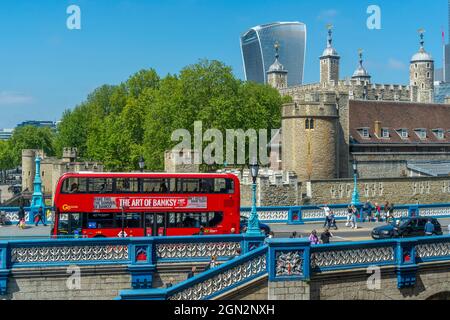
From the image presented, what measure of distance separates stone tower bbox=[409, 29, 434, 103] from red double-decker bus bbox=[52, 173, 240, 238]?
113198mm

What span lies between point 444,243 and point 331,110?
33.1 m

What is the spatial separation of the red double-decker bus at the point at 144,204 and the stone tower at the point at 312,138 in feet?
76.1

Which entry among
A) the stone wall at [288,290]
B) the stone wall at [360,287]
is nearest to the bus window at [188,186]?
the stone wall at [360,287]

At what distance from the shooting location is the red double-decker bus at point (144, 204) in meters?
27.3

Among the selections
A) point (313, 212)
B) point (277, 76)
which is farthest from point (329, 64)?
point (313, 212)

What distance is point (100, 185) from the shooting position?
2781 centimetres

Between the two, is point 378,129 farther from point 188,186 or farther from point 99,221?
point 99,221

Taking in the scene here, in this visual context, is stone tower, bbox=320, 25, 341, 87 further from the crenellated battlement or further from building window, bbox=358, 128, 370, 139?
building window, bbox=358, 128, 370, 139

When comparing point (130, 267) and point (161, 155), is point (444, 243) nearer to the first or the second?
point (130, 267)

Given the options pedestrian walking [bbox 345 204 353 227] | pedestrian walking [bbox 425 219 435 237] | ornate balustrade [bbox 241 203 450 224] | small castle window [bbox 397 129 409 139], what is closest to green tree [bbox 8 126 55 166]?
small castle window [bbox 397 129 409 139]

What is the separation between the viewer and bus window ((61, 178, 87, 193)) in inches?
1074

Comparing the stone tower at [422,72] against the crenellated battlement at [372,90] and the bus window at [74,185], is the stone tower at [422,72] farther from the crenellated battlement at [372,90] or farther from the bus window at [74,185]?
the bus window at [74,185]
